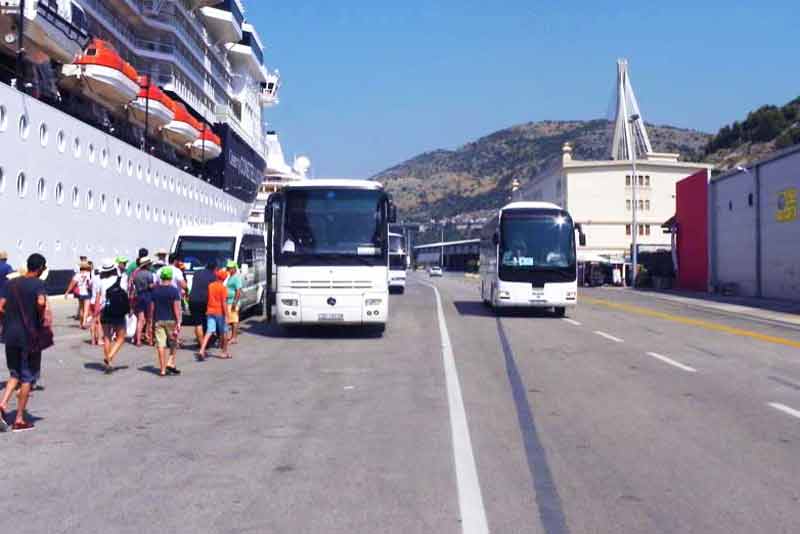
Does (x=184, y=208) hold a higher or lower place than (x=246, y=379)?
higher

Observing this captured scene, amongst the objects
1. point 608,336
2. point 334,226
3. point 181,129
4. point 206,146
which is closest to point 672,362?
point 608,336

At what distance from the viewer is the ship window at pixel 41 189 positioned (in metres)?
29.8

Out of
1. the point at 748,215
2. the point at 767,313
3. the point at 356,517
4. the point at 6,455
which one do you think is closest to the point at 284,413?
the point at 6,455

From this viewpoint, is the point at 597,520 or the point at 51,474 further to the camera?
the point at 51,474

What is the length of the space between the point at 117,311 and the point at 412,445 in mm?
6624

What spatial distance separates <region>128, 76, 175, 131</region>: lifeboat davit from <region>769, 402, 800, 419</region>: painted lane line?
3575 centimetres

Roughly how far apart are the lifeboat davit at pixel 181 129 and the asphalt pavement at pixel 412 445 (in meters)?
34.0

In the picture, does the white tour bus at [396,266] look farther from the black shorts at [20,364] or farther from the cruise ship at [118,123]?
the black shorts at [20,364]

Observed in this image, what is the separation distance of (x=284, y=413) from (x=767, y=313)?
27.0 metres

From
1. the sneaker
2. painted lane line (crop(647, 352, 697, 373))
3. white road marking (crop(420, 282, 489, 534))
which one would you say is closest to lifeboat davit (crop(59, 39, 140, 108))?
painted lane line (crop(647, 352, 697, 373))

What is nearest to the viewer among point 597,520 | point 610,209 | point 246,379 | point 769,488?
point 597,520

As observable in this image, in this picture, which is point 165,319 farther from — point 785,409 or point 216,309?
point 785,409

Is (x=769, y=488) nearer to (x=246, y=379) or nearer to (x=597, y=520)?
(x=597, y=520)

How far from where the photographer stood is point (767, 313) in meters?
32.7
